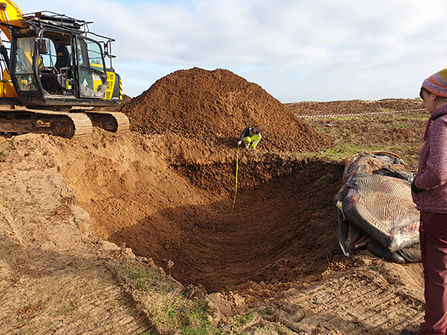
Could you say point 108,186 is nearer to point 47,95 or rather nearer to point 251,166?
point 47,95

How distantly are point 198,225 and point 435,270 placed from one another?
5476mm

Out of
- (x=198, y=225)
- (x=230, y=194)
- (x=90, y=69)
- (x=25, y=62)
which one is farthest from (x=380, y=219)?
(x=25, y=62)

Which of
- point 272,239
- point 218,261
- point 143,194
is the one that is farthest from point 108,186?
point 272,239

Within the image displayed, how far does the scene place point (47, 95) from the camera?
7.15m

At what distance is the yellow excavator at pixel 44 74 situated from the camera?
22.2ft

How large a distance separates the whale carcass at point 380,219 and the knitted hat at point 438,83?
1894 mm

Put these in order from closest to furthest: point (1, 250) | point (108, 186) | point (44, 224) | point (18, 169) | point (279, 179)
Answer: point (1, 250)
point (44, 224)
point (18, 169)
point (108, 186)
point (279, 179)

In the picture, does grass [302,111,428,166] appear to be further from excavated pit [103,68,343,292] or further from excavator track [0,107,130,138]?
excavator track [0,107,130,138]

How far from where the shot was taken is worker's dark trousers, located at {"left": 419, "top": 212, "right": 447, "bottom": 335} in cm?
219

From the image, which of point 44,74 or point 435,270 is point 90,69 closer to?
point 44,74

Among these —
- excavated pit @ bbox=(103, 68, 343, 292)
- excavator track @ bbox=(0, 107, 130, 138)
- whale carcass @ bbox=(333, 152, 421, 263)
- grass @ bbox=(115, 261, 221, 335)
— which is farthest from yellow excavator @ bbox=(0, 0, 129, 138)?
whale carcass @ bbox=(333, 152, 421, 263)

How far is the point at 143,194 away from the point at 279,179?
13.1 feet

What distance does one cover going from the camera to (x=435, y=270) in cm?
224

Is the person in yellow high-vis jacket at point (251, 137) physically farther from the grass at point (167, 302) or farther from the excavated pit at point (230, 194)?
the grass at point (167, 302)
